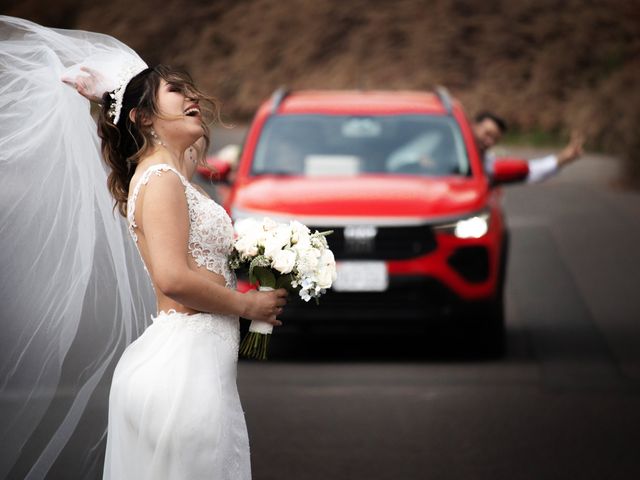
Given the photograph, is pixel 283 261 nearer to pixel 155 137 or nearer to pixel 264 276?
pixel 264 276

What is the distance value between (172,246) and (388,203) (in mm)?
5967

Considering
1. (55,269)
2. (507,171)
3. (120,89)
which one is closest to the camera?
(120,89)

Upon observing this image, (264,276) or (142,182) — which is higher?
(142,182)

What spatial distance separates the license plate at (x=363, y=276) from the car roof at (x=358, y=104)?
195 cm

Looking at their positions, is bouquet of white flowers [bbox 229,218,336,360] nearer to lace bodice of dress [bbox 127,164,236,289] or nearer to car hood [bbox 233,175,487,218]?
lace bodice of dress [bbox 127,164,236,289]

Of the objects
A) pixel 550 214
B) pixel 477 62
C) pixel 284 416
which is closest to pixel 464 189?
pixel 284 416

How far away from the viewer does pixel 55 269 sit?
196 inches

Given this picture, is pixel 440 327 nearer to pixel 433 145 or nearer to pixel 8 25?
pixel 433 145

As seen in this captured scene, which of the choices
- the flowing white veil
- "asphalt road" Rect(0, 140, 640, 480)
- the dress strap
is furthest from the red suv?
the dress strap

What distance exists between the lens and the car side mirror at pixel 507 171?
10625mm

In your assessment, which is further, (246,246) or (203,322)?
(246,246)

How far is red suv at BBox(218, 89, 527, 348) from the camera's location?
962cm

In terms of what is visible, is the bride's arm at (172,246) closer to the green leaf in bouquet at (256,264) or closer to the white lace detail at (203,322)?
the white lace detail at (203,322)

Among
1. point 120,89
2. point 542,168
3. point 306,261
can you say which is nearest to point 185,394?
point 306,261
